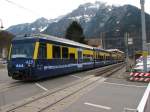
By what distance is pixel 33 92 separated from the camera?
15.6m

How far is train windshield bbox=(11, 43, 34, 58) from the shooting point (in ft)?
66.6

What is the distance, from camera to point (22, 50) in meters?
20.8

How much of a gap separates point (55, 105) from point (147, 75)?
39.7ft

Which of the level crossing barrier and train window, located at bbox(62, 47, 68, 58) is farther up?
train window, located at bbox(62, 47, 68, 58)

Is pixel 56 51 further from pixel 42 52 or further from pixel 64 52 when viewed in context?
pixel 42 52

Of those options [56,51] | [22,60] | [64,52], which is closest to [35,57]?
[22,60]

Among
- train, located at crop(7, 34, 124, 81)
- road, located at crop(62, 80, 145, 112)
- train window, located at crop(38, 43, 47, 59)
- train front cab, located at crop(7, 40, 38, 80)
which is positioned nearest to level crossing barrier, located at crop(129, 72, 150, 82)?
train, located at crop(7, 34, 124, 81)

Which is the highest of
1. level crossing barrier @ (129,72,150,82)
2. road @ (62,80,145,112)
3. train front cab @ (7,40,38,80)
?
train front cab @ (7,40,38,80)

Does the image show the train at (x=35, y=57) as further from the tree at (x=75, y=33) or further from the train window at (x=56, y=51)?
the tree at (x=75, y=33)

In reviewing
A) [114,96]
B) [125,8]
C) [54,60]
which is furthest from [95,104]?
[125,8]

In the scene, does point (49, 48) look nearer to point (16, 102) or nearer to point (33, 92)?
point (33, 92)

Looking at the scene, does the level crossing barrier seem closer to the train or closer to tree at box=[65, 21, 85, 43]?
the train

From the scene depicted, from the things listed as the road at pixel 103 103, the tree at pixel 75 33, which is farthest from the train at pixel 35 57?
the tree at pixel 75 33

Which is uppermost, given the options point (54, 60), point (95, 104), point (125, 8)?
point (125, 8)
